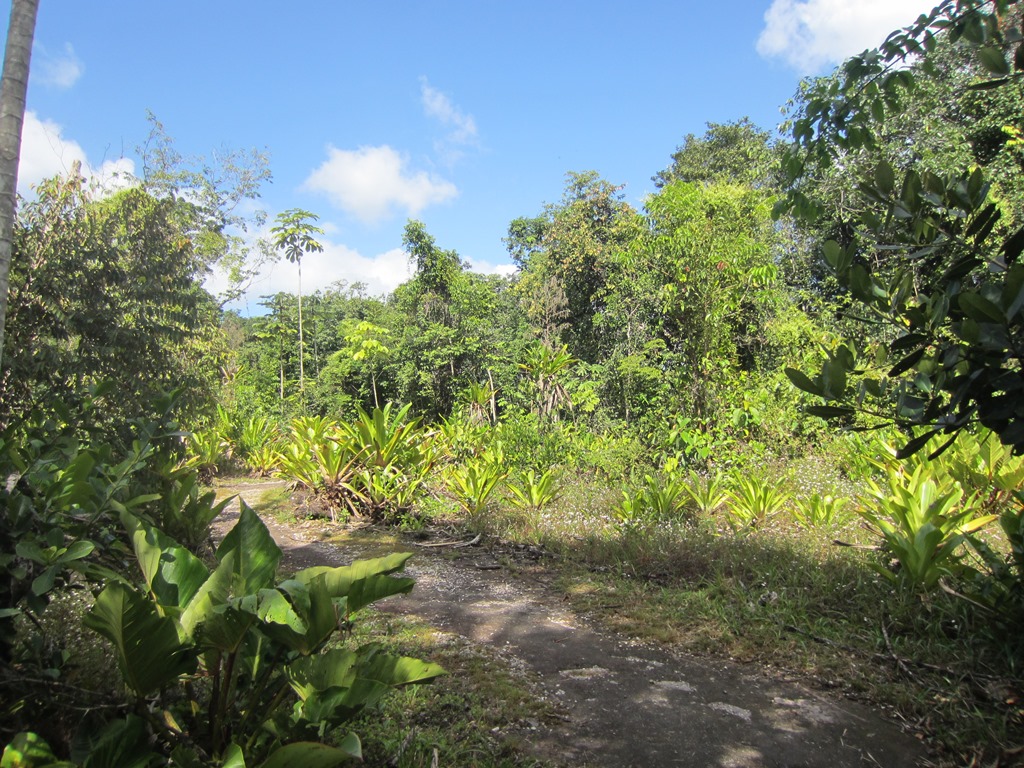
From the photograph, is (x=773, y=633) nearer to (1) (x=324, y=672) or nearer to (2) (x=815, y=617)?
(2) (x=815, y=617)

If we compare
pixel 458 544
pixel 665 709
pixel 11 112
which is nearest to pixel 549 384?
pixel 458 544

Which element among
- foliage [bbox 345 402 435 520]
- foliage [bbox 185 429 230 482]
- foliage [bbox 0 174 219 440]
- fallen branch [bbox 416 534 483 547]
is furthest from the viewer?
foliage [bbox 185 429 230 482]

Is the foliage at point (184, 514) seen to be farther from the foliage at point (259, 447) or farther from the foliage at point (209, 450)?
the foliage at point (259, 447)

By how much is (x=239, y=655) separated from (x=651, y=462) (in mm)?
6392

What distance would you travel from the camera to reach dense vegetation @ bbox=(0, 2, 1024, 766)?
1.63 meters

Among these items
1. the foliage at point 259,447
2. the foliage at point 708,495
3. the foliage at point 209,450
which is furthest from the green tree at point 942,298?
the foliage at point 259,447

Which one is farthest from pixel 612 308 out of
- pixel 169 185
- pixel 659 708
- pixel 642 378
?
pixel 169 185

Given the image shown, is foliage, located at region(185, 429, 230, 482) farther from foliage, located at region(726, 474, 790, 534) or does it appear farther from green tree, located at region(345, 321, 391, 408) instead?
foliage, located at region(726, 474, 790, 534)

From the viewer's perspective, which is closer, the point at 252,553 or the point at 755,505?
the point at 252,553

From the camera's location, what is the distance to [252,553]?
6.84 feet

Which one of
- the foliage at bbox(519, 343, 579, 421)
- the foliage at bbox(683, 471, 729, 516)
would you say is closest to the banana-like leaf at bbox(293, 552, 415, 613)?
the foliage at bbox(683, 471, 729, 516)

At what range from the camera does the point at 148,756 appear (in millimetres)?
1725

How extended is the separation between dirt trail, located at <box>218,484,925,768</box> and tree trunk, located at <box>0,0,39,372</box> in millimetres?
2773

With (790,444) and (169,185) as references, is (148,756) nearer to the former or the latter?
(790,444)
